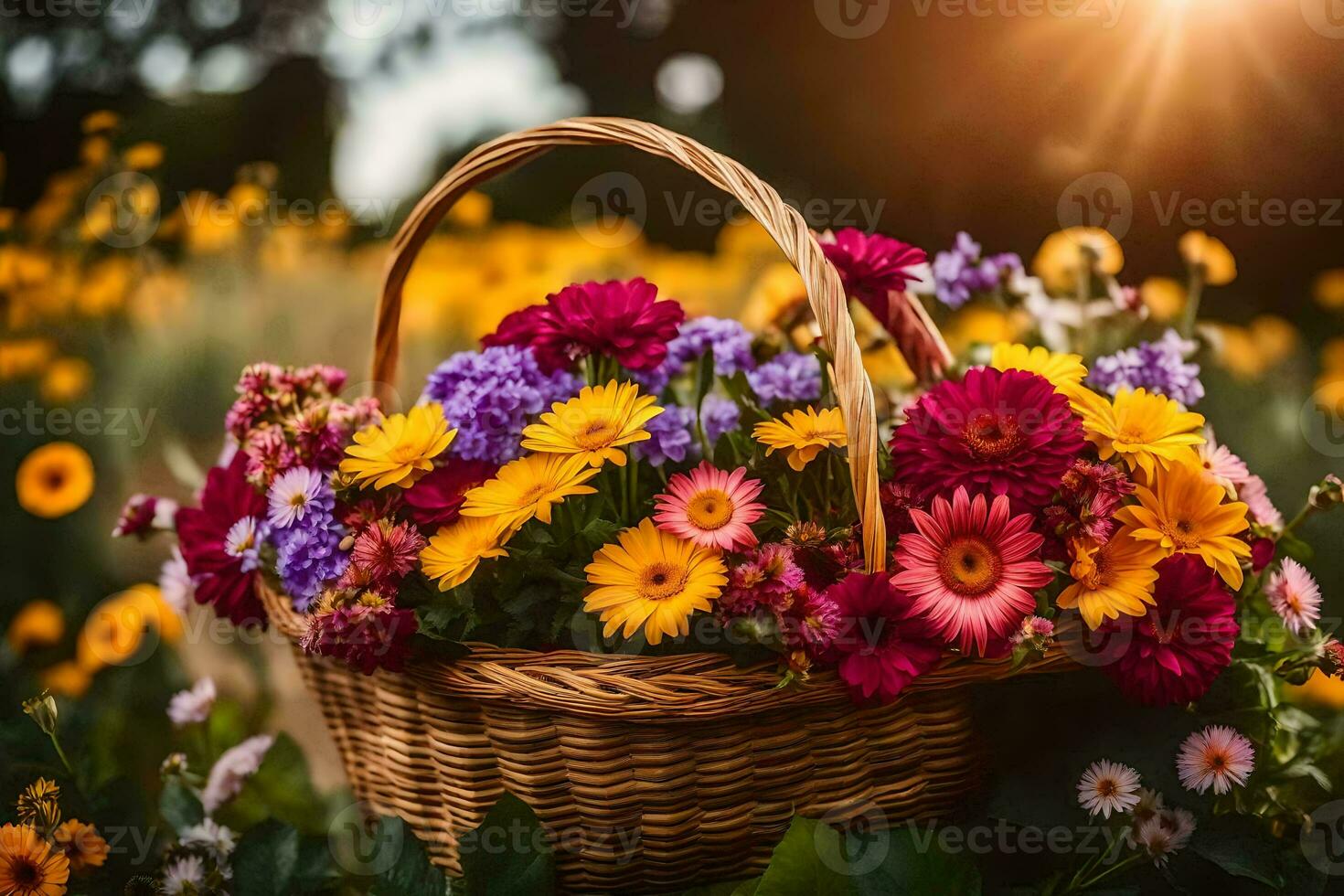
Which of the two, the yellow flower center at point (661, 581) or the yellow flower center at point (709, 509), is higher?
the yellow flower center at point (709, 509)

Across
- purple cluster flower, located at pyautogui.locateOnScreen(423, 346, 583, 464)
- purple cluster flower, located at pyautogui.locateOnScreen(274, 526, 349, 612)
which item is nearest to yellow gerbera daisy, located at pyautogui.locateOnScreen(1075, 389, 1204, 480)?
purple cluster flower, located at pyautogui.locateOnScreen(423, 346, 583, 464)

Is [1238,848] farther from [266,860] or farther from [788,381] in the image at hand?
[266,860]

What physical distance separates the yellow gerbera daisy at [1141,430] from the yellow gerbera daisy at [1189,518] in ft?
0.05

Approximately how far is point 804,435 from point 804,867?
31 cm

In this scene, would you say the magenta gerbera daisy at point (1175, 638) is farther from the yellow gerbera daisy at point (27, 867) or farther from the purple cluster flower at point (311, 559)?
the yellow gerbera daisy at point (27, 867)

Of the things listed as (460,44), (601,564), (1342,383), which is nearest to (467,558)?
(601,564)

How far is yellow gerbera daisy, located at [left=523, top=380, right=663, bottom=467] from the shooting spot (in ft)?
2.52

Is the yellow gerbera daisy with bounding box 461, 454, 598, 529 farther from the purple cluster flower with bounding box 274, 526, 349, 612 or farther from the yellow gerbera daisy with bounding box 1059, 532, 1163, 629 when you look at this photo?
the yellow gerbera daisy with bounding box 1059, 532, 1163, 629

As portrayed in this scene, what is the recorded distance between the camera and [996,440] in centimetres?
75

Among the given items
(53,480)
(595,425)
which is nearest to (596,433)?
(595,425)

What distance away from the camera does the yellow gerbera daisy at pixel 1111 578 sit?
717 mm

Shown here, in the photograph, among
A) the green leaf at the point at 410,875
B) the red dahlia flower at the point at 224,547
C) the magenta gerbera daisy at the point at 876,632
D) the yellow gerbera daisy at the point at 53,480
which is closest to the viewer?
the magenta gerbera daisy at the point at 876,632

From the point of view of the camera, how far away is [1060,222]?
1.57m

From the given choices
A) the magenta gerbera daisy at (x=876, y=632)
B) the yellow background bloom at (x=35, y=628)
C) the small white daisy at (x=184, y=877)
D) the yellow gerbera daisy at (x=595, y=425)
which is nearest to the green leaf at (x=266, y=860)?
the small white daisy at (x=184, y=877)
